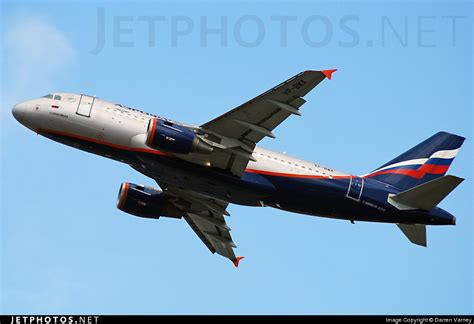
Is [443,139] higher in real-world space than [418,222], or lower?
higher

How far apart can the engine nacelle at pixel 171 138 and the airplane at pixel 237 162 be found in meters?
0.06

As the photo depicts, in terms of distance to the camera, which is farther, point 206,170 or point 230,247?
point 230,247

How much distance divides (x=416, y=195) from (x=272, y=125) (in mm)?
10282

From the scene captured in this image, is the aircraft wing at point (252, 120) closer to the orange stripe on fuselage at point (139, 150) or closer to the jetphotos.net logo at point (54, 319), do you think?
the orange stripe on fuselage at point (139, 150)

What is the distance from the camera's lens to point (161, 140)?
47469 mm

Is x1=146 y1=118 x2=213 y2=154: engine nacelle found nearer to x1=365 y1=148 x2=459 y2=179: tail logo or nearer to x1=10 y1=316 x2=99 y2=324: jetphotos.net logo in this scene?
x1=10 y1=316 x2=99 y2=324: jetphotos.net logo

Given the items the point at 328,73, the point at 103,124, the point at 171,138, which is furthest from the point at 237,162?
the point at 328,73

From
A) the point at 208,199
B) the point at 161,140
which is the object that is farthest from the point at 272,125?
the point at 208,199

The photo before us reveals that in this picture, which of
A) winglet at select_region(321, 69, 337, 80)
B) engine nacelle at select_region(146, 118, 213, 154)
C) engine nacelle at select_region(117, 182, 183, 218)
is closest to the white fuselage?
engine nacelle at select_region(146, 118, 213, 154)

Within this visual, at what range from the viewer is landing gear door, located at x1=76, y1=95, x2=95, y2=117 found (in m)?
49.3

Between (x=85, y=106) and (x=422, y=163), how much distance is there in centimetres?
2219

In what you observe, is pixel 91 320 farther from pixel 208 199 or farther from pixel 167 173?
pixel 208 199

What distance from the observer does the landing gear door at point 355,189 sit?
5094 cm

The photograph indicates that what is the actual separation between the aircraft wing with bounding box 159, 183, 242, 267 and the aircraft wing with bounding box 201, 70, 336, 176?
6.86 m
